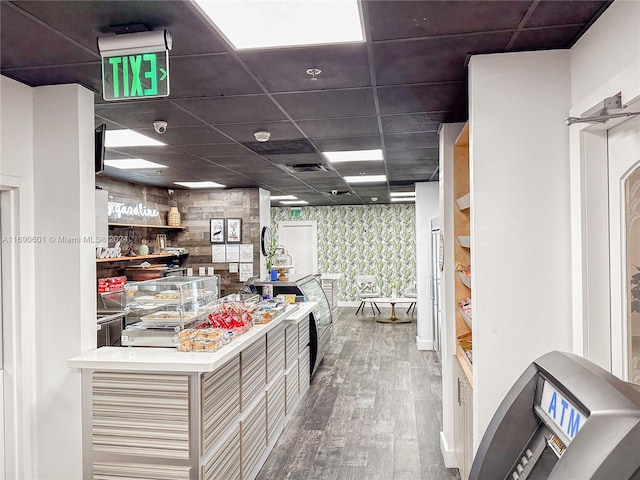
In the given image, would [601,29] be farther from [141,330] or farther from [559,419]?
[141,330]

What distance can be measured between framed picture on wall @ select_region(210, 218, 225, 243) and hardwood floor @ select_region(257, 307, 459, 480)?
2.57 m

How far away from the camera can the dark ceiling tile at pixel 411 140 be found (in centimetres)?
395

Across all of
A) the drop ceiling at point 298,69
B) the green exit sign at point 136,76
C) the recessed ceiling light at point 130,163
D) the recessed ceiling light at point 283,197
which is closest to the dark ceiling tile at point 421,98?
the drop ceiling at point 298,69

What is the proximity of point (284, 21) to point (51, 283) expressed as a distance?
1946 mm

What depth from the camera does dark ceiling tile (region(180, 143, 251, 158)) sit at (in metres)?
4.26

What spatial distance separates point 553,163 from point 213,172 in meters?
4.49

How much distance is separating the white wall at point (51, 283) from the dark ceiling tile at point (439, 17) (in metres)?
1.79

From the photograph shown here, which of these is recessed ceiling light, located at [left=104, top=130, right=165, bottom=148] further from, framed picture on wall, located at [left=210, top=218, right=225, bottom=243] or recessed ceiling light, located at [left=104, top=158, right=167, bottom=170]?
framed picture on wall, located at [left=210, top=218, right=225, bottom=243]

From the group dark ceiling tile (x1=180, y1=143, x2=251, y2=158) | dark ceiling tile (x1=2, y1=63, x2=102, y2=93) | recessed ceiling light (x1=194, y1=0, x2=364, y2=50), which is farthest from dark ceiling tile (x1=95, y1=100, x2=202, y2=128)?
recessed ceiling light (x1=194, y1=0, x2=364, y2=50)

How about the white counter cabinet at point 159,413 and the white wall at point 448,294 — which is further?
the white wall at point 448,294

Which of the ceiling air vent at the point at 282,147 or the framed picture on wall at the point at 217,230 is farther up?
the ceiling air vent at the point at 282,147

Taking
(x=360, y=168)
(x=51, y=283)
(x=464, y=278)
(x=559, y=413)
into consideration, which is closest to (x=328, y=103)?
(x=464, y=278)

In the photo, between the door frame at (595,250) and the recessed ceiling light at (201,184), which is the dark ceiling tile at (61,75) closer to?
the door frame at (595,250)

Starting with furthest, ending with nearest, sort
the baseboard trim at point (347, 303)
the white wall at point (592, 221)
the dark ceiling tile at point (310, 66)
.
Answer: the baseboard trim at point (347, 303)
the dark ceiling tile at point (310, 66)
the white wall at point (592, 221)
